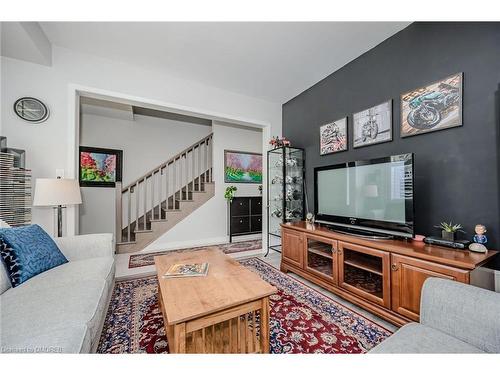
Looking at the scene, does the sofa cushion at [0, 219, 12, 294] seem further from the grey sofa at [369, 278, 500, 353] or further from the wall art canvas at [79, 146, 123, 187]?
the wall art canvas at [79, 146, 123, 187]

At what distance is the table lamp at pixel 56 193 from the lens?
6.57 ft

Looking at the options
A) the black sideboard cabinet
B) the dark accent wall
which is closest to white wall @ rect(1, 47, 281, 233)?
the black sideboard cabinet

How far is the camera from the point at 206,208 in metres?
4.40

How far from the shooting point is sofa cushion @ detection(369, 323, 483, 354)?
879 mm

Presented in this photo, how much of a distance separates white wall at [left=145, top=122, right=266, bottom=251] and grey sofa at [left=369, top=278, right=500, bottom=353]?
144 inches

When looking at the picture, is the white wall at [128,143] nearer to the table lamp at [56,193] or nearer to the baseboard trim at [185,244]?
the baseboard trim at [185,244]

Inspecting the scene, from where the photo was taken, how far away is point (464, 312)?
3.13 feet

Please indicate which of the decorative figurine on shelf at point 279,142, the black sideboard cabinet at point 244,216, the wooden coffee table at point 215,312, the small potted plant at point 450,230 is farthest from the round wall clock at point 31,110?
the small potted plant at point 450,230

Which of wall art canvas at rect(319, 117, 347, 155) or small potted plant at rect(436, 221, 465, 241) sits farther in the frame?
wall art canvas at rect(319, 117, 347, 155)

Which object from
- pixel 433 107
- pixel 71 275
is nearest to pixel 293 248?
pixel 433 107
